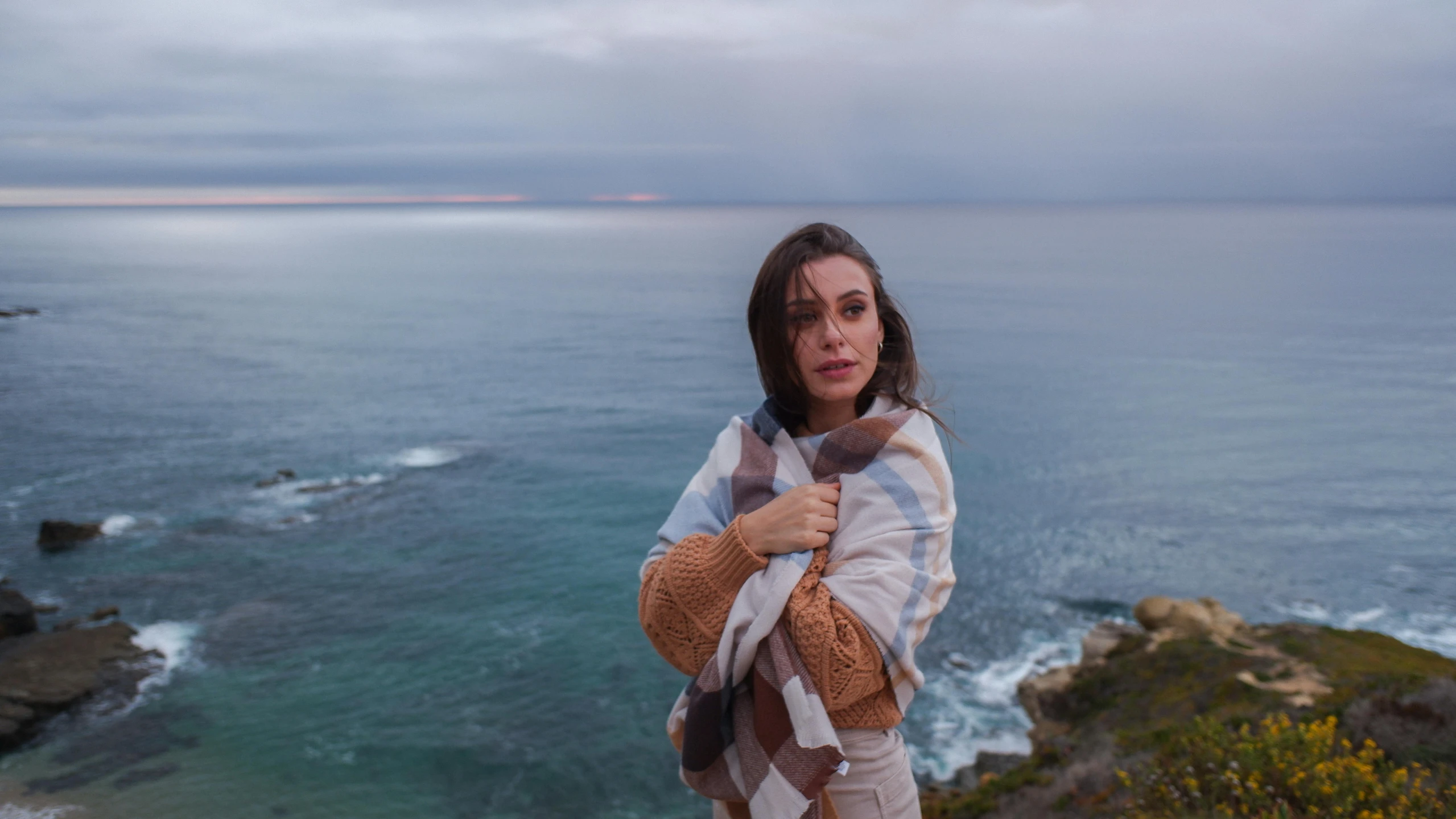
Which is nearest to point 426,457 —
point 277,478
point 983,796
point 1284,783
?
point 277,478

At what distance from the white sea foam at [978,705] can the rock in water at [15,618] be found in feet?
85.5

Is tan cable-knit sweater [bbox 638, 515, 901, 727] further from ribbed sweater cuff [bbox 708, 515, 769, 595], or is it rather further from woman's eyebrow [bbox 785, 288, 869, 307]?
woman's eyebrow [bbox 785, 288, 869, 307]

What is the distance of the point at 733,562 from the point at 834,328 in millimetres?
890

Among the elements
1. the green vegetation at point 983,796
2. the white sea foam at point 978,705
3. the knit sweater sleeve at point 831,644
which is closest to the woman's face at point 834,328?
the knit sweater sleeve at point 831,644

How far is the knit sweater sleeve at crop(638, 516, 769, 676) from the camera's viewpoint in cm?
278

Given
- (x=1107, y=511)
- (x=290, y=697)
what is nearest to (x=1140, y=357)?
(x=1107, y=511)

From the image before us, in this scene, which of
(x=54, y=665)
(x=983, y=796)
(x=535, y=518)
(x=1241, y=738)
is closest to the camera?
(x=1241, y=738)

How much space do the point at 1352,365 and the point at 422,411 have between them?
70.4 metres

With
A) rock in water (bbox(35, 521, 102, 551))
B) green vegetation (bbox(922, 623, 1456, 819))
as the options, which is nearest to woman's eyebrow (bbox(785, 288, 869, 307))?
green vegetation (bbox(922, 623, 1456, 819))

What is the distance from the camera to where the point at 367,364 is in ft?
230

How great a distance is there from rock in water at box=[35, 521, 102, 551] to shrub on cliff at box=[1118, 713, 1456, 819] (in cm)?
3776

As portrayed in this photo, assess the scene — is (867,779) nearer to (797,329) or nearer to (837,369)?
(837,369)

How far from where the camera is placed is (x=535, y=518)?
37719mm

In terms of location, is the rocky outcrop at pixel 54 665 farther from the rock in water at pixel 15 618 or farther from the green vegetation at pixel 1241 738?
the green vegetation at pixel 1241 738
